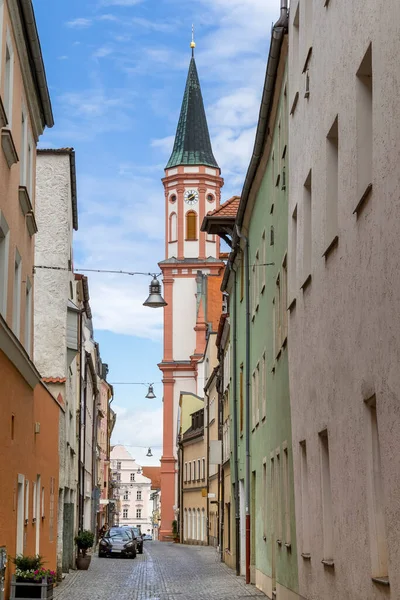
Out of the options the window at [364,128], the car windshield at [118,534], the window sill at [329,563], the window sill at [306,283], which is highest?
the window at [364,128]

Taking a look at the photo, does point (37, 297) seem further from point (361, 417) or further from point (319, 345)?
point (361, 417)

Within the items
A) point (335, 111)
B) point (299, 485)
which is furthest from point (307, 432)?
point (335, 111)

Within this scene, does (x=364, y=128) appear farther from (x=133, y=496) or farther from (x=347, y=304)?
(x=133, y=496)

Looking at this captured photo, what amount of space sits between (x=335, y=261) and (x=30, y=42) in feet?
22.1

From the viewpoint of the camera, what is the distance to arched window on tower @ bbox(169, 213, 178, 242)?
8631 centimetres

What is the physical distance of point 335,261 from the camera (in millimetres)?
11930

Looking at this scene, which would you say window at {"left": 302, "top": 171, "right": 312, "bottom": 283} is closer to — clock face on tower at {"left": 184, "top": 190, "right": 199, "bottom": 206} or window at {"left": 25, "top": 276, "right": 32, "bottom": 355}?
window at {"left": 25, "top": 276, "right": 32, "bottom": 355}

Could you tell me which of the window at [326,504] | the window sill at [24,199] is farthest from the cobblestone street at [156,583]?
the window at [326,504]

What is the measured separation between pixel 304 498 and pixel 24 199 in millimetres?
6088

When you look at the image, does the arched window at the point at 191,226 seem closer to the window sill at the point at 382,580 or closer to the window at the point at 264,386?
the window at the point at 264,386

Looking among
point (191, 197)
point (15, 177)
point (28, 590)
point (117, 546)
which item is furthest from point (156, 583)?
point (191, 197)

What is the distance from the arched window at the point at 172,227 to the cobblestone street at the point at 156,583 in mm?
48151

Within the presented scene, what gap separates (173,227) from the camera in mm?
86812

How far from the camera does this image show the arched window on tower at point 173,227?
3398 inches
